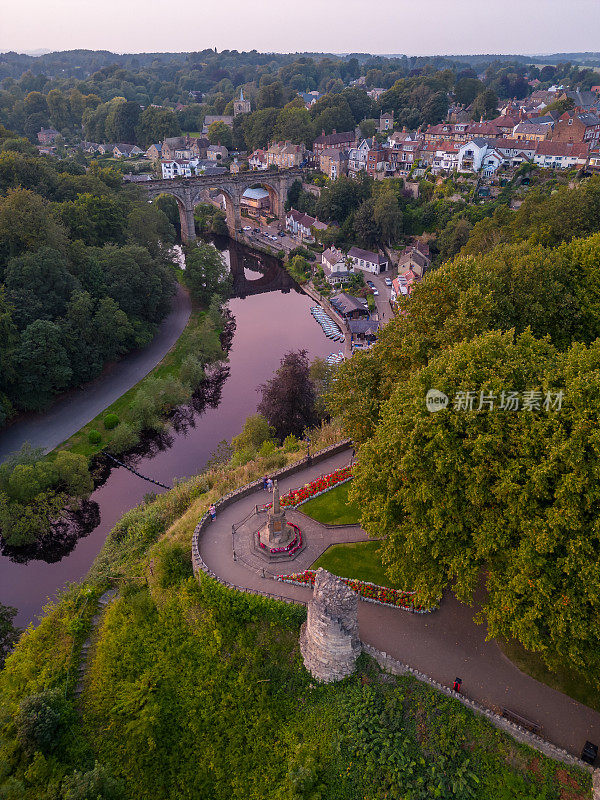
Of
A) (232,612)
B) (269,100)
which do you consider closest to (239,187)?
(269,100)

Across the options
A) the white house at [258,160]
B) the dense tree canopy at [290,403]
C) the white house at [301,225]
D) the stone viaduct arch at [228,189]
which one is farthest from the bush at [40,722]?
the white house at [258,160]

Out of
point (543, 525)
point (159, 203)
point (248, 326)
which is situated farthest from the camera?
point (159, 203)

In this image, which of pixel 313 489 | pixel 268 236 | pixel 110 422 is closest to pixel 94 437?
pixel 110 422

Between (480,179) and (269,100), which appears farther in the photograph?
(269,100)

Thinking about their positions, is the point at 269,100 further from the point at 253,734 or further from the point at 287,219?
the point at 253,734

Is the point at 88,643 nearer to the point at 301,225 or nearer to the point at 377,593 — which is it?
the point at 377,593

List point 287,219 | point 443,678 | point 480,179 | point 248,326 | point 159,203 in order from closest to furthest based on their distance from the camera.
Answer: point 443,678, point 248,326, point 480,179, point 159,203, point 287,219

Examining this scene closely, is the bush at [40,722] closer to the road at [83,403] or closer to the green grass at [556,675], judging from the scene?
the green grass at [556,675]
